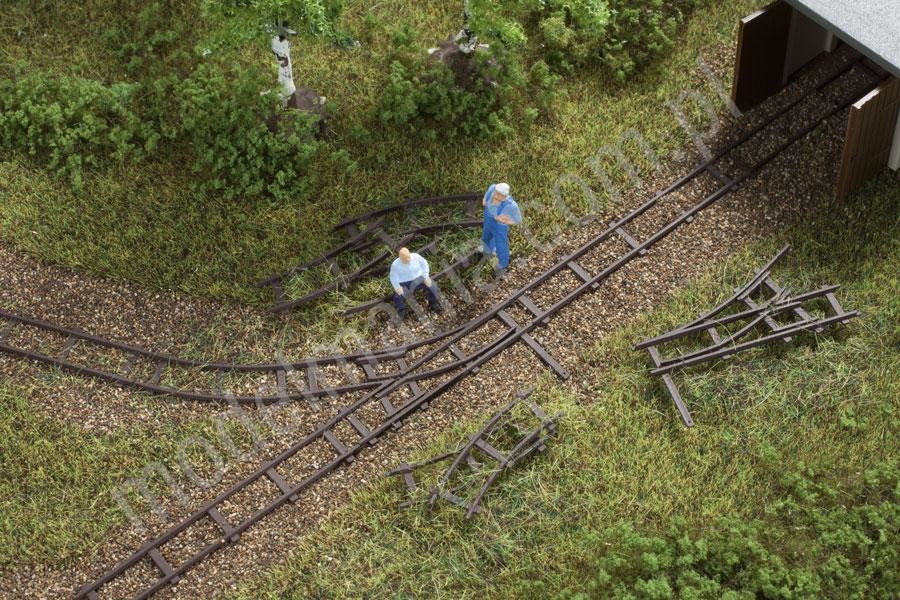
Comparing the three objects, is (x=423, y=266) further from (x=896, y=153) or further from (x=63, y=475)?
(x=896, y=153)

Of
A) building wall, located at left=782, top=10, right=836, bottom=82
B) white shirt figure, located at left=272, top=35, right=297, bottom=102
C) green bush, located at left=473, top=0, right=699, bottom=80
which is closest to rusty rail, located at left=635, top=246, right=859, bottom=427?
building wall, located at left=782, top=10, right=836, bottom=82

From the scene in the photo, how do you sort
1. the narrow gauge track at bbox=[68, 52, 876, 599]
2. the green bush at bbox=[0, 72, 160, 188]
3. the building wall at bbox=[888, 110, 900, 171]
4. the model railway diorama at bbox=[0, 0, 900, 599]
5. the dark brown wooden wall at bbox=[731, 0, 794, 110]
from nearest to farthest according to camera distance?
the narrow gauge track at bbox=[68, 52, 876, 599] < the model railway diorama at bbox=[0, 0, 900, 599] < the building wall at bbox=[888, 110, 900, 171] < the dark brown wooden wall at bbox=[731, 0, 794, 110] < the green bush at bbox=[0, 72, 160, 188]

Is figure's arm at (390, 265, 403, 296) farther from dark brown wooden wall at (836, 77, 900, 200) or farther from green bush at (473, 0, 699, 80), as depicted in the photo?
dark brown wooden wall at (836, 77, 900, 200)

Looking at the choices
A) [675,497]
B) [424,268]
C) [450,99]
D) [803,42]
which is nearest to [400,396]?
[424,268]

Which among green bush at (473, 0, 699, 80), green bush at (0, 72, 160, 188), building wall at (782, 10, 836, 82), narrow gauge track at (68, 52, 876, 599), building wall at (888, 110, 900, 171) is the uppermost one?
green bush at (0, 72, 160, 188)

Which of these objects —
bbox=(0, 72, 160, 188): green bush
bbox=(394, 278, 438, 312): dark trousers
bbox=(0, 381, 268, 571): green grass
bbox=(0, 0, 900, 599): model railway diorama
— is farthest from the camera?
bbox=(0, 72, 160, 188): green bush

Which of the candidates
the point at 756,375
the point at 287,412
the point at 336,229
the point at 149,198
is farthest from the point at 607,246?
the point at 149,198

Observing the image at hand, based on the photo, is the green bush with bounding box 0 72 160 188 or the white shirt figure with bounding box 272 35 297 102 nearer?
the white shirt figure with bounding box 272 35 297 102

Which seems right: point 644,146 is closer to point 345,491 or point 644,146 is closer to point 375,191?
point 375,191
